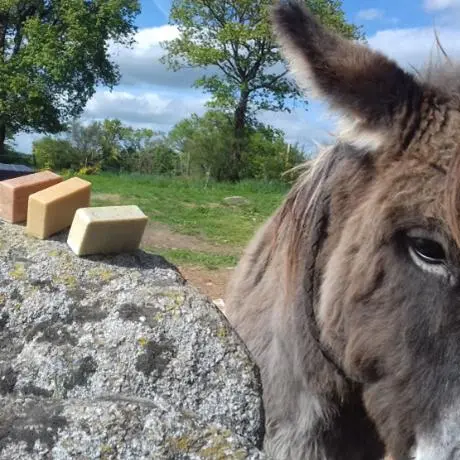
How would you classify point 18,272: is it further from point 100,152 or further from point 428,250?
point 100,152

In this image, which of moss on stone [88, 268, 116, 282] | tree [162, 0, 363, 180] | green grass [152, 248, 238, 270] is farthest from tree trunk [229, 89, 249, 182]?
moss on stone [88, 268, 116, 282]

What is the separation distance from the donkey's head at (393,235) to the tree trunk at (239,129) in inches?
1328

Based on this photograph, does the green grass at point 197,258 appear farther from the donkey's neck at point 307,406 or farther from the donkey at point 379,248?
the donkey at point 379,248

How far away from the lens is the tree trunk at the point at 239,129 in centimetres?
3647

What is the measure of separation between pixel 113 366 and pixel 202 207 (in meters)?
16.7

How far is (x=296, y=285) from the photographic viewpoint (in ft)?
8.80

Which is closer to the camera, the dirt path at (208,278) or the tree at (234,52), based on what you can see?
the dirt path at (208,278)

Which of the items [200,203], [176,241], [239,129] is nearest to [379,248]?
[176,241]

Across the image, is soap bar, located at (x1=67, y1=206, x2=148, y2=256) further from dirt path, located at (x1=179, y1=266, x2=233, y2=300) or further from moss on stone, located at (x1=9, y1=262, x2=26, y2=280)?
dirt path, located at (x1=179, y1=266, x2=233, y2=300)

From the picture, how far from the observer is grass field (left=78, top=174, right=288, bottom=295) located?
11711 mm

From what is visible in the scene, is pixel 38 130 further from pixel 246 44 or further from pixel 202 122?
pixel 246 44

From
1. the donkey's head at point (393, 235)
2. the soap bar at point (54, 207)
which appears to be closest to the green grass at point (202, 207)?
the donkey's head at point (393, 235)

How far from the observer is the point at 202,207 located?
59.9 feet

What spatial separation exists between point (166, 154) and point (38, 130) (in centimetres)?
803
